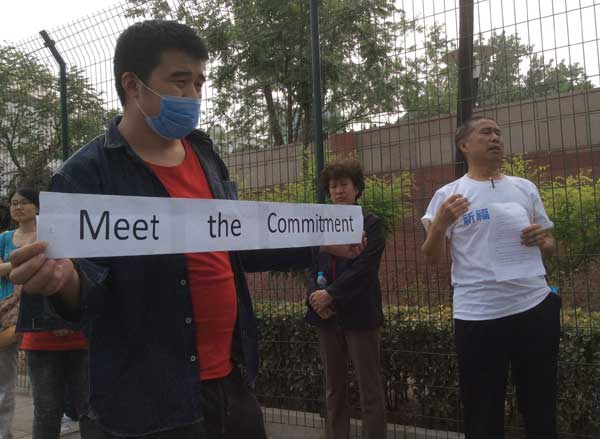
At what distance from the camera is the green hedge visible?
363 cm

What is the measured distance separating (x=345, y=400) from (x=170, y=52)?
8.77 ft

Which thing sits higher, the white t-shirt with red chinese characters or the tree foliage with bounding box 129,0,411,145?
the tree foliage with bounding box 129,0,411,145

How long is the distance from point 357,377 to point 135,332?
2201mm

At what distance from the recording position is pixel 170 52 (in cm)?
178

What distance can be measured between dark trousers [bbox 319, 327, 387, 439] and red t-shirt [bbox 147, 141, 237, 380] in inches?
70.3

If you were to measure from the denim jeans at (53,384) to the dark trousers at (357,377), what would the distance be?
1.54 meters

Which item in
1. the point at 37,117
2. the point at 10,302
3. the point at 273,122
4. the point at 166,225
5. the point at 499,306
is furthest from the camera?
the point at 37,117

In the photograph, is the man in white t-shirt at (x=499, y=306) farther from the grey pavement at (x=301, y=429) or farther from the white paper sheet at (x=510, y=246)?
the grey pavement at (x=301, y=429)

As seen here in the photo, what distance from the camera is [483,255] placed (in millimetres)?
2738

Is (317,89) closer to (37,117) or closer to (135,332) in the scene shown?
(135,332)

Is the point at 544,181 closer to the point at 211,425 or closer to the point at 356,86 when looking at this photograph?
the point at 356,86

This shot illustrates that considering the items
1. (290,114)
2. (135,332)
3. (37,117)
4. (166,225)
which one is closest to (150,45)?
(166,225)

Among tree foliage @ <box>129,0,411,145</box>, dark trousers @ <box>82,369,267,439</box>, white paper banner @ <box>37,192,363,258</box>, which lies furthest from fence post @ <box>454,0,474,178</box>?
dark trousers @ <box>82,369,267,439</box>

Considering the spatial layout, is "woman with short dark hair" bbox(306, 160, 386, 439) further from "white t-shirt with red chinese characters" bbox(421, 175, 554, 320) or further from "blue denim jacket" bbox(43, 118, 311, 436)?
"blue denim jacket" bbox(43, 118, 311, 436)
